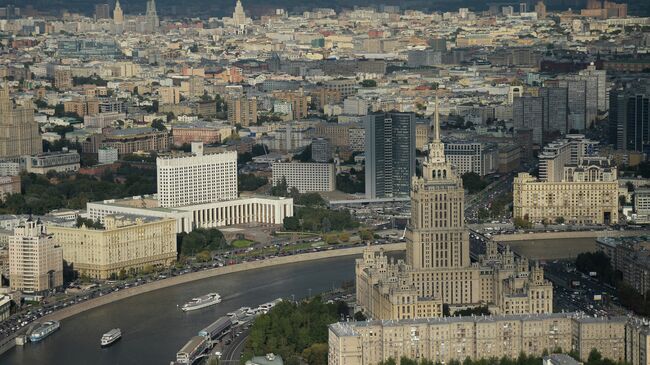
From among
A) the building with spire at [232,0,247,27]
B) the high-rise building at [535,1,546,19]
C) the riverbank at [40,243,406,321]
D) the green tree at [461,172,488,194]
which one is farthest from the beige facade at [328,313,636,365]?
the building with spire at [232,0,247,27]

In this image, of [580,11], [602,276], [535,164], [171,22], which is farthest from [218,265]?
[171,22]

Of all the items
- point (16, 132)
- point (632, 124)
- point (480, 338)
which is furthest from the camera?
point (16, 132)

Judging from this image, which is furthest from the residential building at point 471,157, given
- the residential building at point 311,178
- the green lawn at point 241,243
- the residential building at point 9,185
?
the residential building at point 9,185

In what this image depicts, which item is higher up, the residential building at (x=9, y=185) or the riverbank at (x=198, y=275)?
the residential building at (x=9, y=185)

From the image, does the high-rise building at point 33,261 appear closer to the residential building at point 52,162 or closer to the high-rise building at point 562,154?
the high-rise building at point 562,154

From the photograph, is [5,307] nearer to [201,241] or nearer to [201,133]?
[201,241]

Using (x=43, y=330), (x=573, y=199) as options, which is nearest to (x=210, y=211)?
(x=573, y=199)

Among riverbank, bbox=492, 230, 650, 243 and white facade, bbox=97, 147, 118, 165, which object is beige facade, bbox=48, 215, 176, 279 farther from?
white facade, bbox=97, 147, 118, 165
